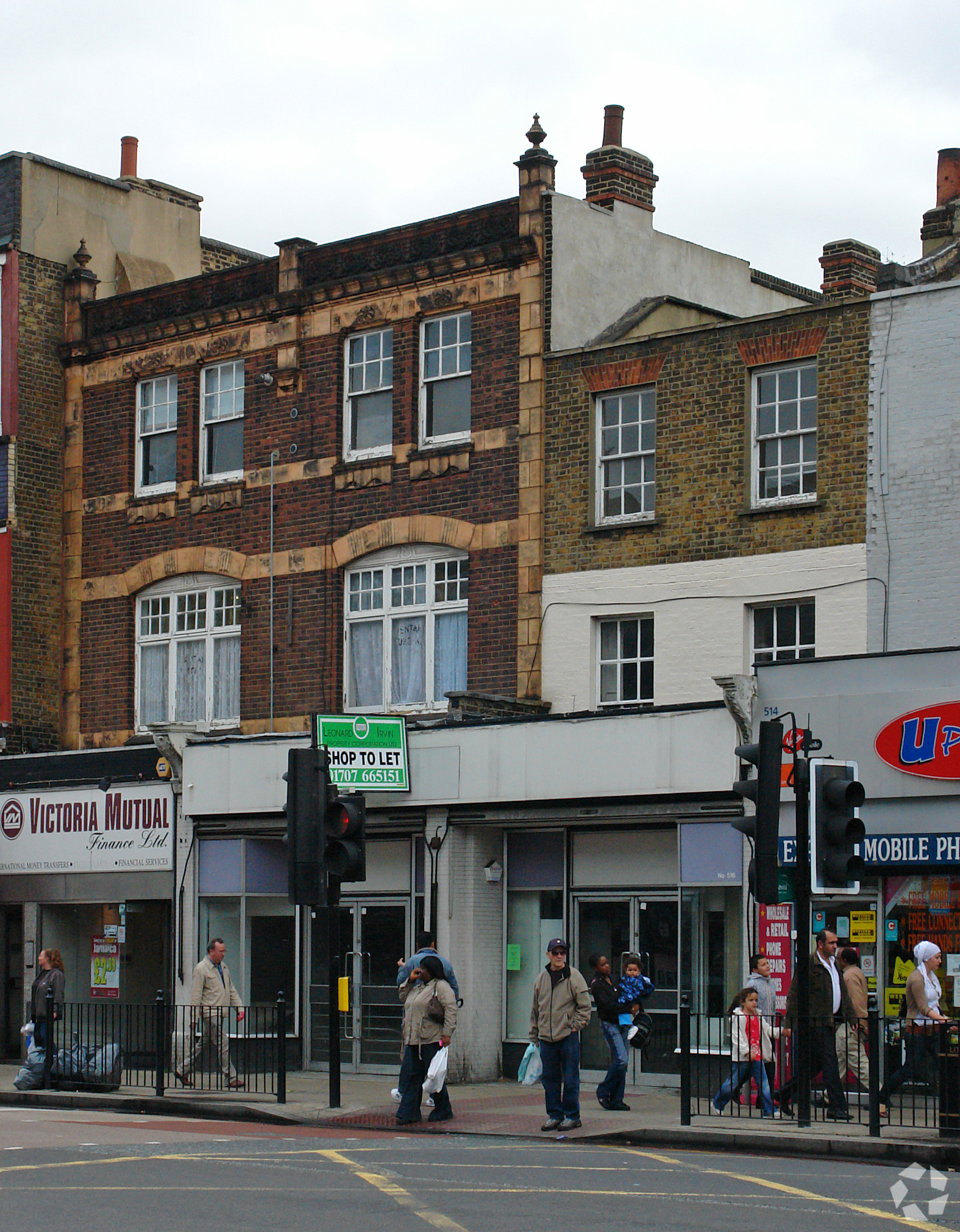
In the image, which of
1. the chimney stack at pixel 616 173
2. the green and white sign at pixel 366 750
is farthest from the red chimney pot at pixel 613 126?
the green and white sign at pixel 366 750

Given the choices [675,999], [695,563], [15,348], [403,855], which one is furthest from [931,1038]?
[15,348]

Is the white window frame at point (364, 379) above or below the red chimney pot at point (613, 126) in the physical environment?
below

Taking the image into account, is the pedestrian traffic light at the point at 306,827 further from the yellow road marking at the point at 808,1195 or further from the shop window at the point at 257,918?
the shop window at the point at 257,918

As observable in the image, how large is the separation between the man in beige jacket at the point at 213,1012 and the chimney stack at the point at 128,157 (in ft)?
50.5

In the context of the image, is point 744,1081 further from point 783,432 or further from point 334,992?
point 783,432

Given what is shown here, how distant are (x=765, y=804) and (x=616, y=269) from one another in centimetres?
1146

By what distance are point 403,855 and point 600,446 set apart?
5690 mm

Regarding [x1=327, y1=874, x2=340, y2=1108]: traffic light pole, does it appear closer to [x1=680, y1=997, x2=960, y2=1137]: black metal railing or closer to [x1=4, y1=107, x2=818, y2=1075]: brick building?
[x1=680, y1=997, x2=960, y2=1137]: black metal railing

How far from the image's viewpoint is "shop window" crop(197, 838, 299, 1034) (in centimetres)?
2522

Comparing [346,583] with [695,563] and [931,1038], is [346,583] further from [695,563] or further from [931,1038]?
[931,1038]

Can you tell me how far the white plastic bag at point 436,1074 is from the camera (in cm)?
1752

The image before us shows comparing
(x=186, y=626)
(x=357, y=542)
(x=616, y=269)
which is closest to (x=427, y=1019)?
(x=357, y=542)

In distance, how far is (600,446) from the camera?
2358 centimetres

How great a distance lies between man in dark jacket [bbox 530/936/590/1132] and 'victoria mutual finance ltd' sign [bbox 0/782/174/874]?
9811 mm
